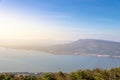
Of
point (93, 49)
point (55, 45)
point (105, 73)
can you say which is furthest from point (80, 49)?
point (105, 73)

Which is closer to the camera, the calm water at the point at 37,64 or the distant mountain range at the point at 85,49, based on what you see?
the calm water at the point at 37,64

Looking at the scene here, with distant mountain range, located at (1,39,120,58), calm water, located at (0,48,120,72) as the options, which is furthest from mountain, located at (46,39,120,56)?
calm water, located at (0,48,120,72)

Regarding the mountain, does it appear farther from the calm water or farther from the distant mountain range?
the calm water

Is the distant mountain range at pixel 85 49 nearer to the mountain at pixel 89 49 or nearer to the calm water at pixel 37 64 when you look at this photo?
the mountain at pixel 89 49

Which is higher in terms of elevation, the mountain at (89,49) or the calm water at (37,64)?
the mountain at (89,49)

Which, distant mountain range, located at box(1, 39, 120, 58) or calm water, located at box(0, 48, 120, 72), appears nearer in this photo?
calm water, located at box(0, 48, 120, 72)

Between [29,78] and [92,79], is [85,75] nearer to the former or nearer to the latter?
[92,79]

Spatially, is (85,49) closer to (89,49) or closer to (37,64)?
(89,49)

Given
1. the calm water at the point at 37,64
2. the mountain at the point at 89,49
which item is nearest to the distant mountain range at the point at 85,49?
the mountain at the point at 89,49

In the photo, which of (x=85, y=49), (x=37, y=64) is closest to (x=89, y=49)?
(x=85, y=49)

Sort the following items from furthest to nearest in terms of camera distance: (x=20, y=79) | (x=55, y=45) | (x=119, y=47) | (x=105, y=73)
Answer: (x=55, y=45)
(x=119, y=47)
(x=105, y=73)
(x=20, y=79)

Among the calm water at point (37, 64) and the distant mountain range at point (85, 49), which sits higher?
the distant mountain range at point (85, 49)
